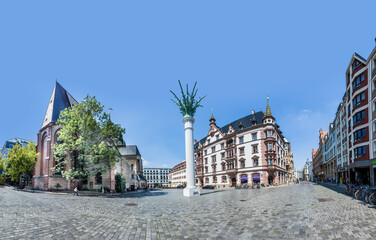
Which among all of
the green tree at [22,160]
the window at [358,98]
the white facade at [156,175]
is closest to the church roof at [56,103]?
the green tree at [22,160]

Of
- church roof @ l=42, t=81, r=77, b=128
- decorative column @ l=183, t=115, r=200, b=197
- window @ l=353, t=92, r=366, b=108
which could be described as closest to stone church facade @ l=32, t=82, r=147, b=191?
church roof @ l=42, t=81, r=77, b=128

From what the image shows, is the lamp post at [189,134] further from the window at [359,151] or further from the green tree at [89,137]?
the window at [359,151]

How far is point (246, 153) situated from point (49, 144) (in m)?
40.7

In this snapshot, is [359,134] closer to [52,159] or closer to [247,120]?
[247,120]

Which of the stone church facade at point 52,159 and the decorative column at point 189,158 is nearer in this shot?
the decorative column at point 189,158

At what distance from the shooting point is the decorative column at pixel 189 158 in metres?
26.0

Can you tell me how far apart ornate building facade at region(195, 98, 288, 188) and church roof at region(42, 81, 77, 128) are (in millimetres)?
37475

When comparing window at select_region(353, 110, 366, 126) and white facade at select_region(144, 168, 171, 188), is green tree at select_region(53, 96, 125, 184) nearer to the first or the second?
window at select_region(353, 110, 366, 126)

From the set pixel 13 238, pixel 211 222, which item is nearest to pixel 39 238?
pixel 13 238

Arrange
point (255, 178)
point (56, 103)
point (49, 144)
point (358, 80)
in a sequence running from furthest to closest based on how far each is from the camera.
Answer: point (255, 178), point (56, 103), point (49, 144), point (358, 80)

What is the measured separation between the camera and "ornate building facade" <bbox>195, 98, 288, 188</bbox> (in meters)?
48.6

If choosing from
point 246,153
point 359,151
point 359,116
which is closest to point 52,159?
point 246,153

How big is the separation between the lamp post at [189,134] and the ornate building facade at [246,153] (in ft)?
85.3

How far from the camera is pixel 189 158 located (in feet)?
90.5
